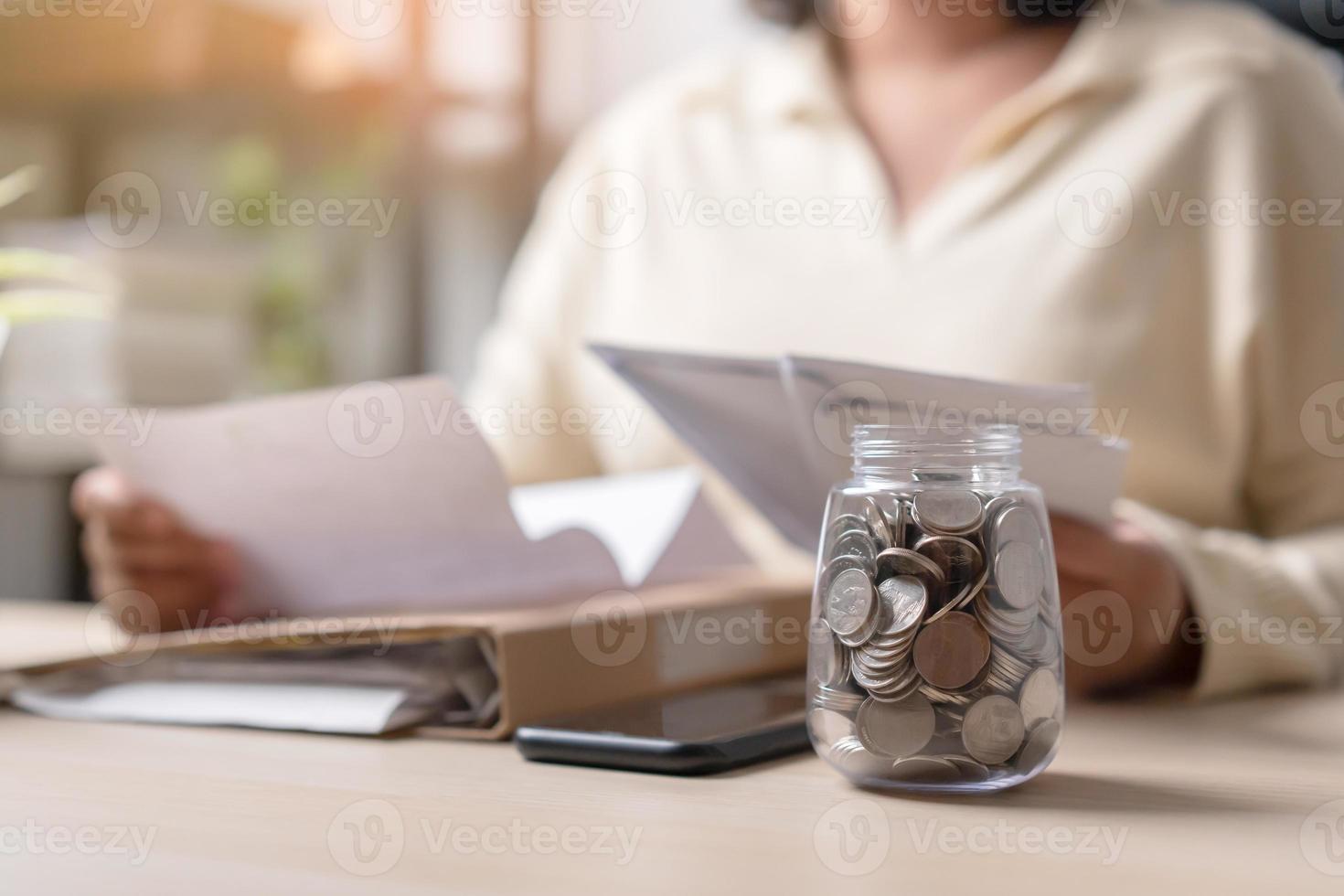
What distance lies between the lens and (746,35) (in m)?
1.94

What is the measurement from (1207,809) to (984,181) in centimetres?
72

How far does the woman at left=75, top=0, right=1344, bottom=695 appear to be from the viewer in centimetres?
97

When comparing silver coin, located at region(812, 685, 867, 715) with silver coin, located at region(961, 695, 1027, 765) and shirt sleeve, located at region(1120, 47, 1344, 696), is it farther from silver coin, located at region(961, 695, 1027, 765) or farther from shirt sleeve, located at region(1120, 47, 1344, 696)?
shirt sleeve, located at region(1120, 47, 1344, 696)

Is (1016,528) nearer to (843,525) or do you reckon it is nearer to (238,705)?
(843,525)

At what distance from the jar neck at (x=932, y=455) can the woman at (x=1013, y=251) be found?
14.2 inches

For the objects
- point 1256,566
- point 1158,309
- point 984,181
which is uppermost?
point 984,181

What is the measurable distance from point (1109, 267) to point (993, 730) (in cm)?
68

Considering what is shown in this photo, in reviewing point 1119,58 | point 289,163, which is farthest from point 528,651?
point 289,163

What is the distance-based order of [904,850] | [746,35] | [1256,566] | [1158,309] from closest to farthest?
[904,850], [1256,566], [1158,309], [746,35]

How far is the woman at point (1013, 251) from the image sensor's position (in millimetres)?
A: 975

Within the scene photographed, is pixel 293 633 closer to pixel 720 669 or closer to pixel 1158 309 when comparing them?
pixel 720 669

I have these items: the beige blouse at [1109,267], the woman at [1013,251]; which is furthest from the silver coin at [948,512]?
the beige blouse at [1109,267]

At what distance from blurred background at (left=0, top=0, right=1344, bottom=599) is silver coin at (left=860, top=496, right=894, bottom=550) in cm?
143

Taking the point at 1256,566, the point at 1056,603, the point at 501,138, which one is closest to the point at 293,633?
the point at 1056,603
